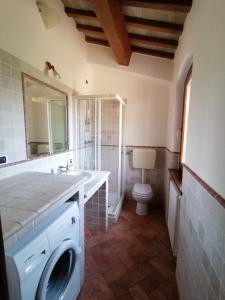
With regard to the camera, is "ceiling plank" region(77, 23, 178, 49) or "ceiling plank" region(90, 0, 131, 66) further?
"ceiling plank" region(77, 23, 178, 49)

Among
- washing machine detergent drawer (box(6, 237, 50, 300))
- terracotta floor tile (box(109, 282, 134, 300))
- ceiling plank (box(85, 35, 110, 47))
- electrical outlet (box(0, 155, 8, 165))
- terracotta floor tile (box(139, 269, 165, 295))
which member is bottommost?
terracotta floor tile (box(139, 269, 165, 295))

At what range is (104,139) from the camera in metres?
3.06

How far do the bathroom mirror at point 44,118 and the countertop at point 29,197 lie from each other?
1.31ft

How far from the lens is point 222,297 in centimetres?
69

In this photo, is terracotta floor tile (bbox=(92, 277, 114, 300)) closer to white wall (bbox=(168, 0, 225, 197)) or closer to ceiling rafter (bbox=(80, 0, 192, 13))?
white wall (bbox=(168, 0, 225, 197))

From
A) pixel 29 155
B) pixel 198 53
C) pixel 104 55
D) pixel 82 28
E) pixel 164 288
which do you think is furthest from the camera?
pixel 104 55

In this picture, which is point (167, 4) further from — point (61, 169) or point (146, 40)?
point (61, 169)

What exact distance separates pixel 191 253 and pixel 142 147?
207 centimetres

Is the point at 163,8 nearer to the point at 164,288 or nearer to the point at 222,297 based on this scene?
the point at 222,297

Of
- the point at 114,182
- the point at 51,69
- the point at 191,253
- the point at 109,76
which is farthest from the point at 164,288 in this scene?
the point at 109,76

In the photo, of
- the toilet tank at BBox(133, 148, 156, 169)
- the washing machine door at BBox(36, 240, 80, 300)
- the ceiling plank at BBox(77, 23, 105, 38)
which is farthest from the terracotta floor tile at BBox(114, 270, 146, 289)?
the ceiling plank at BBox(77, 23, 105, 38)

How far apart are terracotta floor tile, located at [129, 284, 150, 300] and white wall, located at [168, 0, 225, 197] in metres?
1.18

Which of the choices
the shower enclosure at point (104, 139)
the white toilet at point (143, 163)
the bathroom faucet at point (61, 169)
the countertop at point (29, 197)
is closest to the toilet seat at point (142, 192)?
the white toilet at point (143, 163)

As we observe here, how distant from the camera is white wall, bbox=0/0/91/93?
1.31 m
